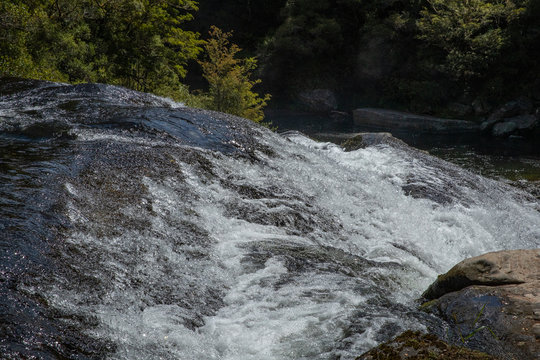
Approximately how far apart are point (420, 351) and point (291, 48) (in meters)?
21.7

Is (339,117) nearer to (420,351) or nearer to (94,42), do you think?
(94,42)

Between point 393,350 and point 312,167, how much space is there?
438 cm

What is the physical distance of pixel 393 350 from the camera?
1.93 metres

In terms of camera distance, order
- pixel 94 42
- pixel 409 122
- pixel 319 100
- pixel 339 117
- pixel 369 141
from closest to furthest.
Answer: pixel 369 141
pixel 94 42
pixel 409 122
pixel 339 117
pixel 319 100

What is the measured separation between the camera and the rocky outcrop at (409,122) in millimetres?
17250

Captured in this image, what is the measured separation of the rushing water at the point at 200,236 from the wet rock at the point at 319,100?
1532cm

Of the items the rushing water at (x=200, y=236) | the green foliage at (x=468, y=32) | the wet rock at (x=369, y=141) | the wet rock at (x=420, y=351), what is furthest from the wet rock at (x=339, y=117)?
the wet rock at (x=420, y=351)

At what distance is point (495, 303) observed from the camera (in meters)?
2.70

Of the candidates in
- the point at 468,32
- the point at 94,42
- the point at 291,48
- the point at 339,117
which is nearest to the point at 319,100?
the point at 339,117

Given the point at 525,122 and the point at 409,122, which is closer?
the point at 525,122

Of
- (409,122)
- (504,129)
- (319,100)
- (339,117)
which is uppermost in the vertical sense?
(504,129)

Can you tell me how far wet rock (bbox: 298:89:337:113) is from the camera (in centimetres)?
2202

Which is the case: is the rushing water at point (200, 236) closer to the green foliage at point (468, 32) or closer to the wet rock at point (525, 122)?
the wet rock at point (525, 122)

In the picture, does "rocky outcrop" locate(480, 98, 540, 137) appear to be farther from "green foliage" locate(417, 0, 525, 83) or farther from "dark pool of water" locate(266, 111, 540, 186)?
"green foliage" locate(417, 0, 525, 83)
